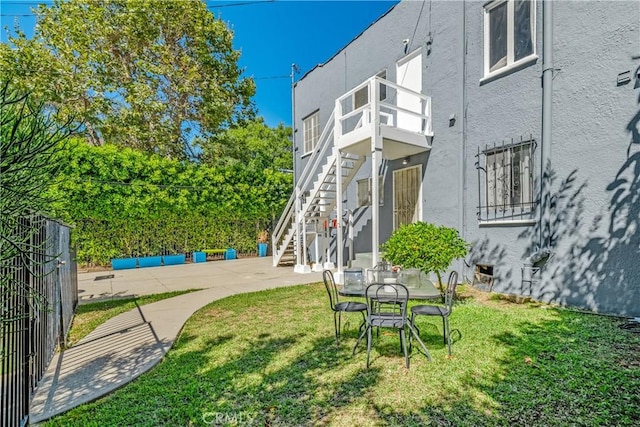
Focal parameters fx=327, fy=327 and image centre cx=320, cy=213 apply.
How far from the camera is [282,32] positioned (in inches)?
571

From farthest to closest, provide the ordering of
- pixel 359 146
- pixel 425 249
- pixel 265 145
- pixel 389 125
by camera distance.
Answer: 1. pixel 265 145
2. pixel 359 146
3. pixel 389 125
4. pixel 425 249

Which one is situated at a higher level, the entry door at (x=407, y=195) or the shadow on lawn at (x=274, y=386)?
the entry door at (x=407, y=195)

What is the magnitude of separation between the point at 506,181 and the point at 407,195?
291cm

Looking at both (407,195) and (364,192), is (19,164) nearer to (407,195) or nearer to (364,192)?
(407,195)

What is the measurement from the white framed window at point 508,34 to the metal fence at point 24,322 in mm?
8287

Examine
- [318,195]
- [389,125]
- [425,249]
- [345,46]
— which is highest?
[345,46]

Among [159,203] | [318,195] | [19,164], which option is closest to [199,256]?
[159,203]

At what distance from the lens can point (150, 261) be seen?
13.3m

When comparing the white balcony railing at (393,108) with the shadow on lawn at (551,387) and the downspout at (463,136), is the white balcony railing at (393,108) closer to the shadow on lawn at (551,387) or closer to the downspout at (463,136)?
the downspout at (463,136)

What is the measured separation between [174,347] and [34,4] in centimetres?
1726

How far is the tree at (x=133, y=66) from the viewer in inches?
542

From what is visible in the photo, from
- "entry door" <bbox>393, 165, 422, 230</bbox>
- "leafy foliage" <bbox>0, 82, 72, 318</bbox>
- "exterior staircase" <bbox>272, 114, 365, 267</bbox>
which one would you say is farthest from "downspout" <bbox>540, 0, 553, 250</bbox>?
"leafy foliage" <bbox>0, 82, 72, 318</bbox>

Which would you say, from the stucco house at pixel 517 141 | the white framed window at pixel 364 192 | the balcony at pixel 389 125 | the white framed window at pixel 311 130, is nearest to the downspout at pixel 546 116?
the stucco house at pixel 517 141

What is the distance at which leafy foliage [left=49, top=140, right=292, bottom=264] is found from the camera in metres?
11.9
